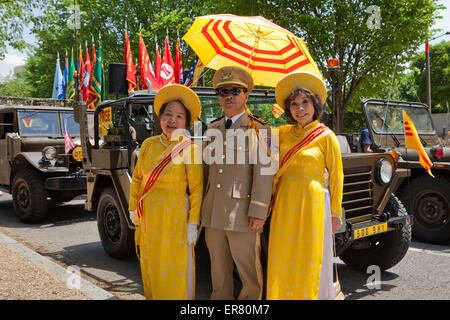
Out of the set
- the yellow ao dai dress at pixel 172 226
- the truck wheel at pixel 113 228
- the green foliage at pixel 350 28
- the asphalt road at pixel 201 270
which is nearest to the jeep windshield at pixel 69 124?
the asphalt road at pixel 201 270

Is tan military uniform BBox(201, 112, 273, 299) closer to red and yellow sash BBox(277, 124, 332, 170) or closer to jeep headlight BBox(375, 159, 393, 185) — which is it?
red and yellow sash BBox(277, 124, 332, 170)

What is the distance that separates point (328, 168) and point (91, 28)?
23.9 metres

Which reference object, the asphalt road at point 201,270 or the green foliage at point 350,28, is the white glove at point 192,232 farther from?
the green foliage at point 350,28

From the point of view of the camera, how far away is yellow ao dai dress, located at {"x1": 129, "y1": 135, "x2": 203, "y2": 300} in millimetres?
3014

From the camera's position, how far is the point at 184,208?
120 inches

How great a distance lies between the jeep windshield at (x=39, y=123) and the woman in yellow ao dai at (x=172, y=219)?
6.49 metres

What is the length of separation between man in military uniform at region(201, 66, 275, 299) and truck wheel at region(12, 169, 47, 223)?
5577mm

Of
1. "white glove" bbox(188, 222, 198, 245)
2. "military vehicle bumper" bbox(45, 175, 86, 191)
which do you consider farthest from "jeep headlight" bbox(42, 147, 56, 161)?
"white glove" bbox(188, 222, 198, 245)

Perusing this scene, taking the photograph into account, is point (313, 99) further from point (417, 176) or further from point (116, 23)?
point (116, 23)

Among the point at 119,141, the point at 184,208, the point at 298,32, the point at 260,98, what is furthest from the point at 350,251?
the point at 298,32

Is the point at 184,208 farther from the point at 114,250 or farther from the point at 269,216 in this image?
the point at 114,250

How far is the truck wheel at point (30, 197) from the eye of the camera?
7582 millimetres

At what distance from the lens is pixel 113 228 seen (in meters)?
5.24

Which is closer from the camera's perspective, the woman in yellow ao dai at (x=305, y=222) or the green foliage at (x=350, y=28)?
the woman in yellow ao dai at (x=305, y=222)
